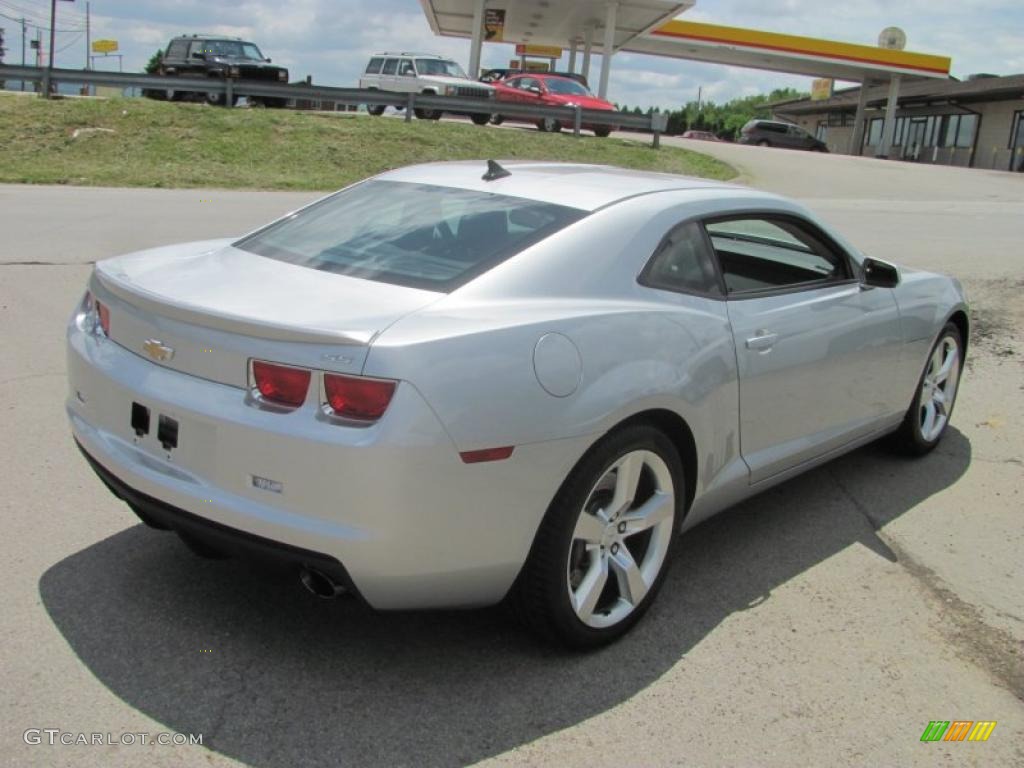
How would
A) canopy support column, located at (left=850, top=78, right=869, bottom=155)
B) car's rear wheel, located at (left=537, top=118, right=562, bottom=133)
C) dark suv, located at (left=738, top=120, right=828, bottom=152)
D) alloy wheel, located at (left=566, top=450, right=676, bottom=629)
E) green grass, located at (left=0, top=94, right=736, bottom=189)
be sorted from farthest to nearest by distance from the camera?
canopy support column, located at (left=850, top=78, right=869, bottom=155)
dark suv, located at (left=738, top=120, right=828, bottom=152)
car's rear wheel, located at (left=537, top=118, right=562, bottom=133)
green grass, located at (left=0, top=94, right=736, bottom=189)
alloy wheel, located at (left=566, top=450, right=676, bottom=629)

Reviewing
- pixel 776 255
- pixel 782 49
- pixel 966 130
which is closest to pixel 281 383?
pixel 776 255

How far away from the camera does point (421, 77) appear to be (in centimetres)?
2783

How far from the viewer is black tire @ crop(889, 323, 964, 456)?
5.24m

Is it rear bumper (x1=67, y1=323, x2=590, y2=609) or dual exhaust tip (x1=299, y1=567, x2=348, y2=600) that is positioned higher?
rear bumper (x1=67, y1=323, x2=590, y2=609)

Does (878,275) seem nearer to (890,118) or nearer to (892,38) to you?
(890,118)

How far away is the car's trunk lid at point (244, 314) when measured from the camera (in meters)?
2.74

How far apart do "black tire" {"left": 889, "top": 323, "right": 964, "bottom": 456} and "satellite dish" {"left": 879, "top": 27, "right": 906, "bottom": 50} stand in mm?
52626

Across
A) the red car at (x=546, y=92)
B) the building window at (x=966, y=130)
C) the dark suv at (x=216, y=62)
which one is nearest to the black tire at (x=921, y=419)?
the dark suv at (x=216, y=62)

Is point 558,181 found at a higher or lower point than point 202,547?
higher

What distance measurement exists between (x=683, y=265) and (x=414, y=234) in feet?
3.31

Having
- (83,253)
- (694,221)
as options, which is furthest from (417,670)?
(83,253)

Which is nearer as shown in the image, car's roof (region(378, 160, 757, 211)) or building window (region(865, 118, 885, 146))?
car's roof (region(378, 160, 757, 211))

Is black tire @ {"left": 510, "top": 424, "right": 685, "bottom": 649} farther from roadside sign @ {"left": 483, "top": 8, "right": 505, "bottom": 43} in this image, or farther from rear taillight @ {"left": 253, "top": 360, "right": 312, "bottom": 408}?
roadside sign @ {"left": 483, "top": 8, "right": 505, "bottom": 43}

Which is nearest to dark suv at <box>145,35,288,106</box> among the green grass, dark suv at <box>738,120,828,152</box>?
the green grass
